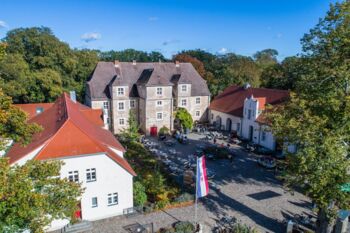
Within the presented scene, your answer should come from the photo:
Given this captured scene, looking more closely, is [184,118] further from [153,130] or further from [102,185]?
[102,185]

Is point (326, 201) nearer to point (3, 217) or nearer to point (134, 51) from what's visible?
point (3, 217)

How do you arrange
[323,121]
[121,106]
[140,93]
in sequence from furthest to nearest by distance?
[140,93], [121,106], [323,121]

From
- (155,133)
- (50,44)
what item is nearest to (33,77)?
(50,44)

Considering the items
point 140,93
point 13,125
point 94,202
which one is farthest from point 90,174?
point 140,93

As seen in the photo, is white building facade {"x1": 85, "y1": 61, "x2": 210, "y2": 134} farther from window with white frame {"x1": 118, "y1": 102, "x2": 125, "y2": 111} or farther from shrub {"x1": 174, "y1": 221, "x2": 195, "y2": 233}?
shrub {"x1": 174, "y1": 221, "x2": 195, "y2": 233}

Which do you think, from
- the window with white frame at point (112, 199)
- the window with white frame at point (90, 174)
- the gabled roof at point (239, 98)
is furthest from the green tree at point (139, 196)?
the gabled roof at point (239, 98)

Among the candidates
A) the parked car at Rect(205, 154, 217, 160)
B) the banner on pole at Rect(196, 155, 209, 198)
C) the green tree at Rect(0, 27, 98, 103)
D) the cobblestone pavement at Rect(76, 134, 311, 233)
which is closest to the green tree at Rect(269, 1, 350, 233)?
the cobblestone pavement at Rect(76, 134, 311, 233)

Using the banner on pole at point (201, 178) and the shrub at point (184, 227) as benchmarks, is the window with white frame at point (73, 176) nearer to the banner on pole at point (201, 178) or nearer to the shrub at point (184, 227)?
the shrub at point (184, 227)
